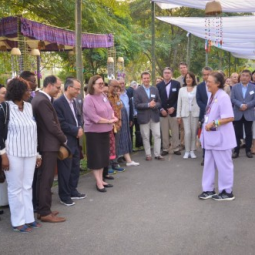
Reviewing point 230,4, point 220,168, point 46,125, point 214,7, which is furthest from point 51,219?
point 230,4

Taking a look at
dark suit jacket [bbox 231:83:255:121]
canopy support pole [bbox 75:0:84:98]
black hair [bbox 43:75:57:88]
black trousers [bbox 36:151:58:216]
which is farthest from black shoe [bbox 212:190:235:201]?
canopy support pole [bbox 75:0:84:98]

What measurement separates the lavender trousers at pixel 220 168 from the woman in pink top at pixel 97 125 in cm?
166

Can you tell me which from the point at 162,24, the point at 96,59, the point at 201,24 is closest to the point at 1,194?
the point at 201,24

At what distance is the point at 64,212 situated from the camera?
193 inches

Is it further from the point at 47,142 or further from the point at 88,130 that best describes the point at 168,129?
the point at 47,142

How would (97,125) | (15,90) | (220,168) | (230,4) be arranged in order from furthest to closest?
(230,4) < (97,125) < (220,168) < (15,90)

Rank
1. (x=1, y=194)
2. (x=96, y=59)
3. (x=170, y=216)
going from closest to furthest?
(x=170, y=216) → (x=1, y=194) → (x=96, y=59)

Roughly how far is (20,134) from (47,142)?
471mm

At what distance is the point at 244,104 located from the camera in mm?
8008

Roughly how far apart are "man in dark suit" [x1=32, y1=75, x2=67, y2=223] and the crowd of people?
0.5 inches

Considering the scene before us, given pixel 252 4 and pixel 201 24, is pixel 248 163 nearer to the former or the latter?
pixel 252 4

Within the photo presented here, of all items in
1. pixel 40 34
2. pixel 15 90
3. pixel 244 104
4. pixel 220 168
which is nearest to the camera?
pixel 15 90

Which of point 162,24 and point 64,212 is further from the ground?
point 162,24

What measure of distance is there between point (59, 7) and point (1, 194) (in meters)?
5.90
